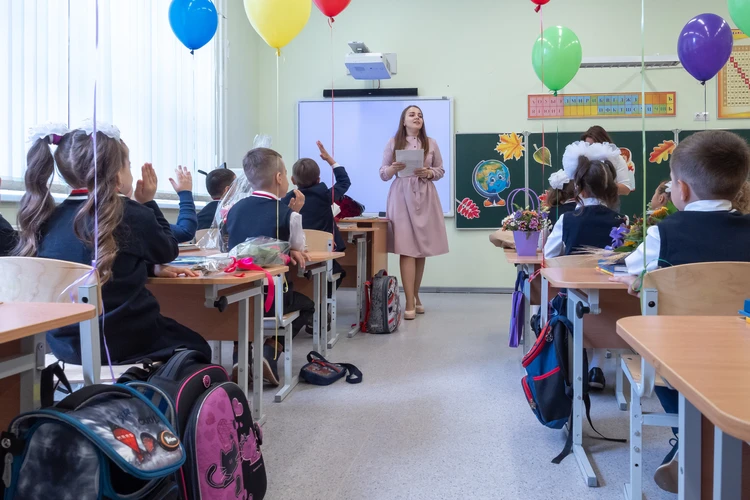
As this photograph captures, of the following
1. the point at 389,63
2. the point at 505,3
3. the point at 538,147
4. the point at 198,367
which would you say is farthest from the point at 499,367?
the point at 505,3

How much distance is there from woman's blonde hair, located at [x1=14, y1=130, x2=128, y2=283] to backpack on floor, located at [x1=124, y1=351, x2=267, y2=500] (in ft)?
1.26

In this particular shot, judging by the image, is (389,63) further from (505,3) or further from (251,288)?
(251,288)

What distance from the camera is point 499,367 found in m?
3.04

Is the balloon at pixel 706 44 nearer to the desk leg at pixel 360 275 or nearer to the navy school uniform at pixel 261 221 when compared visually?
the desk leg at pixel 360 275

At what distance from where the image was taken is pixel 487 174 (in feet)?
19.5

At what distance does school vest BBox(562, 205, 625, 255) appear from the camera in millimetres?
2639

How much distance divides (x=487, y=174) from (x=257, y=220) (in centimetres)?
375

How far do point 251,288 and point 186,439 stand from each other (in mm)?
879

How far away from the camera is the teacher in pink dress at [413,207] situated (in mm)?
4422

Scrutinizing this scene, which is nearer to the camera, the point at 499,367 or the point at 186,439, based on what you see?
the point at 186,439

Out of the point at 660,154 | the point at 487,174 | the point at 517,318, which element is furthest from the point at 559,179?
the point at 660,154

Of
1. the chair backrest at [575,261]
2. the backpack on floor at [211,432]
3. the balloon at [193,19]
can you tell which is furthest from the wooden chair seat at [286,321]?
the balloon at [193,19]

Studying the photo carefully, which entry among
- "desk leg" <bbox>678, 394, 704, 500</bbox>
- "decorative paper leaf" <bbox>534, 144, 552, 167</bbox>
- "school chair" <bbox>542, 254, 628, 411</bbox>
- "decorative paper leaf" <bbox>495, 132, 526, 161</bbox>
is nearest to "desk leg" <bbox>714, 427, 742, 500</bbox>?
"desk leg" <bbox>678, 394, 704, 500</bbox>

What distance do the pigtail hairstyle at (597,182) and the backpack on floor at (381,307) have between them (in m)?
1.49
